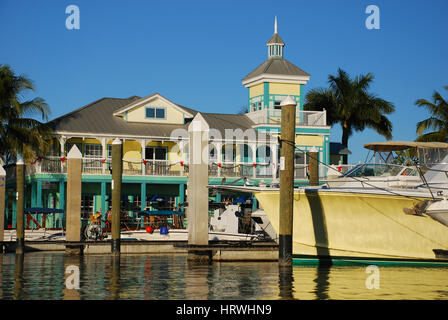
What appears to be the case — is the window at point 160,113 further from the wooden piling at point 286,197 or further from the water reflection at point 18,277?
the wooden piling at point 286,197

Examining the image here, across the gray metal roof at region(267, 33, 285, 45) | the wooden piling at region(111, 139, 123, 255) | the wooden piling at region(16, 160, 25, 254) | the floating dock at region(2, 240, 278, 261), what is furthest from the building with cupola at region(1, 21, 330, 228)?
the wooden piling at region(111, 139, 123, 255)

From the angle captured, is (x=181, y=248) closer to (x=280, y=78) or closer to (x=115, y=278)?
(x=115, y=278)

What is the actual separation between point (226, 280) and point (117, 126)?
77.8ft

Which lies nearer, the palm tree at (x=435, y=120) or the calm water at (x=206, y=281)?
the calm water at (x=206, y=281)

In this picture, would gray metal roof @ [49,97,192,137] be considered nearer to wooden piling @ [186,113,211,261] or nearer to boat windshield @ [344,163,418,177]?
boat windshield @ [344,163,418,177]

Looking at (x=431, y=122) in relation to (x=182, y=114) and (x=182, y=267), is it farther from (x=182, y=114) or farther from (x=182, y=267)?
(x=182, y=267)

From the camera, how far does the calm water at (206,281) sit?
15797 millimetres

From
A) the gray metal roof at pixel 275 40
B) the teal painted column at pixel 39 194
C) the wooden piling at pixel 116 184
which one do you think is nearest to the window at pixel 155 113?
the teal painted column at pixel 39 194

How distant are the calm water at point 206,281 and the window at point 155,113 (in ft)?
→ 62.6

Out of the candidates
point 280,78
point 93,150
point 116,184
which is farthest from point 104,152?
point 116,184

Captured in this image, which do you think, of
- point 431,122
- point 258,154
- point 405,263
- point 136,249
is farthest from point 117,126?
point 405,263

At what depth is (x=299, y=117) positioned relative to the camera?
4588 centimetres

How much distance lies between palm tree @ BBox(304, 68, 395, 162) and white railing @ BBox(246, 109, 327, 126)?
6.72 m

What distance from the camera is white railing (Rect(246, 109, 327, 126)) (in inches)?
1795
